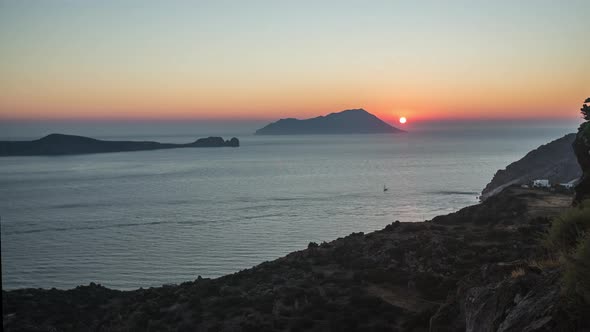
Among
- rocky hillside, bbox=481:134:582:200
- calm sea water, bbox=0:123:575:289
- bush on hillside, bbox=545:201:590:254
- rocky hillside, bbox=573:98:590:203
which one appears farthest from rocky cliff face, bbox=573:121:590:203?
rocky hillside, bbox=481:134:582:200

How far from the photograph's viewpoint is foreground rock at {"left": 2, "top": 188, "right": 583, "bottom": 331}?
17.4m

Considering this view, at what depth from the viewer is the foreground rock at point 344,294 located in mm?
17359

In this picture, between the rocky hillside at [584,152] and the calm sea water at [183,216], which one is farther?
the calm sea water at [183,216]

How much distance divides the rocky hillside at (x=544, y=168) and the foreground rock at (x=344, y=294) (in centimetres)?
5138

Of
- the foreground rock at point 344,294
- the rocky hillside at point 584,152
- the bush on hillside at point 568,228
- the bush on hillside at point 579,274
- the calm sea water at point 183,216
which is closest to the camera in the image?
the bush on hillside at point 579,274

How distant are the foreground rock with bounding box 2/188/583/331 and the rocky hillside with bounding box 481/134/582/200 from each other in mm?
51385

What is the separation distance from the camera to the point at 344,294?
24.6 m

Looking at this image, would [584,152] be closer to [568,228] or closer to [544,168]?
[568,228]

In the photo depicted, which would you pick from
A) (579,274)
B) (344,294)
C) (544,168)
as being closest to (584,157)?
(344,294)

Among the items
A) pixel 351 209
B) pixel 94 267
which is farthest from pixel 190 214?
pixel 94 267

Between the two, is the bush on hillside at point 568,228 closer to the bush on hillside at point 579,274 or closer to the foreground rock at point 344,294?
the foreground rock at point 344,294

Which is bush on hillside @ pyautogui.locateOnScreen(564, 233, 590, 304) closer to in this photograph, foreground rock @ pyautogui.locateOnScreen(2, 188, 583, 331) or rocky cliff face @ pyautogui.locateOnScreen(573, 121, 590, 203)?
foreground rock @ pyautogui.locateOnScreen(2, 188, 583, 331)

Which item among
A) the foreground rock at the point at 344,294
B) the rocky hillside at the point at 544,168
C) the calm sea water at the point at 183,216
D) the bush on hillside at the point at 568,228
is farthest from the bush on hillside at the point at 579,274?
the rocky hillside at the point at 544,168

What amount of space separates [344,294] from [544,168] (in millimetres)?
83215
